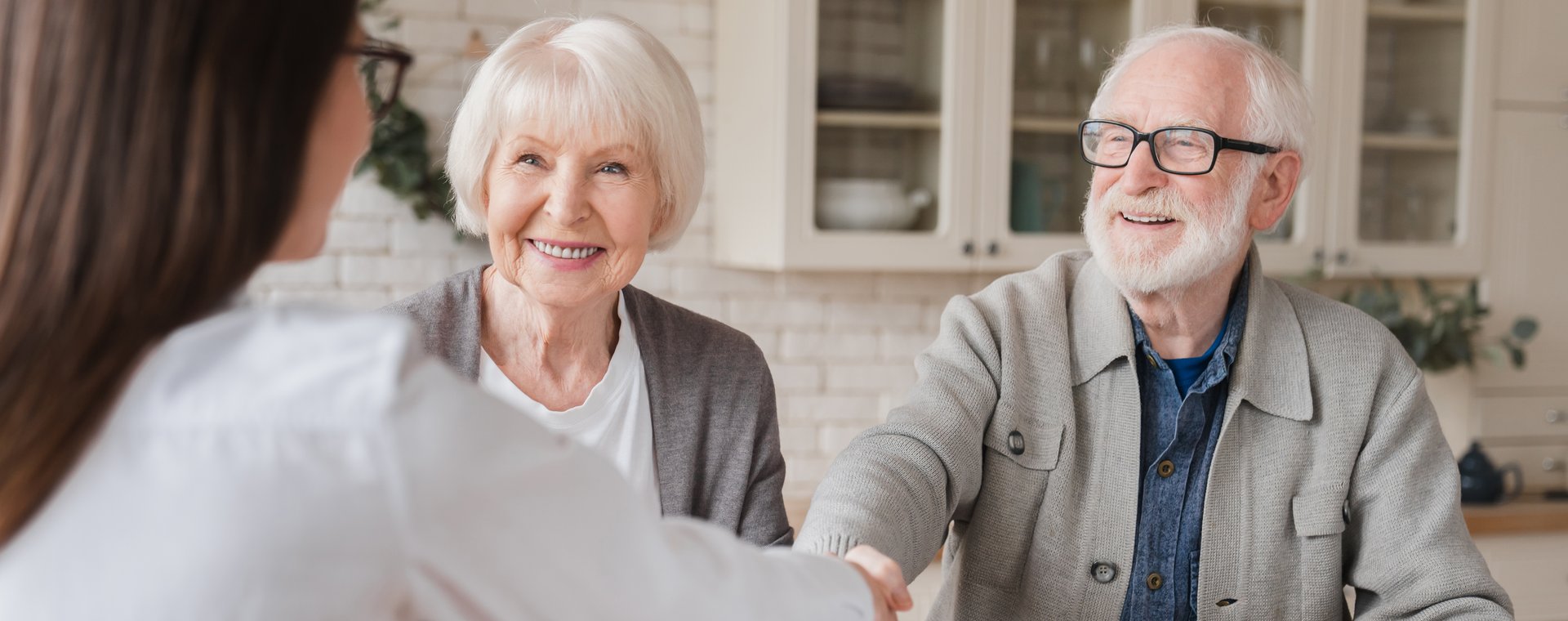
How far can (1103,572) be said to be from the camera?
1.62 metres

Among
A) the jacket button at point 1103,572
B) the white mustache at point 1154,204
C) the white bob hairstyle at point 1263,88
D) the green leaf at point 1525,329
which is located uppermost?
the white bob hairstyle at point 1263,88

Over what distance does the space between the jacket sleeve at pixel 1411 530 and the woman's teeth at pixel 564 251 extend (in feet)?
3.43

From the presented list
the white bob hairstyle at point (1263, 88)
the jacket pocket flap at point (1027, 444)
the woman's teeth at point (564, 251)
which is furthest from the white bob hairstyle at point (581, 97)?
the white bob hairstyle at point (1263, 88)

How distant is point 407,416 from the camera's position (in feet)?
2.01

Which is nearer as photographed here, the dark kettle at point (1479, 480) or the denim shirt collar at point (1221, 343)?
the denim shirt collar at point (1221, 343)

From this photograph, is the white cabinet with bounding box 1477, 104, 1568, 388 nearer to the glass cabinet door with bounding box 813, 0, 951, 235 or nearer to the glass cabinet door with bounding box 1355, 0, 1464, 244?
the glass cabinet door with bounding box 1355, 0, 1464, 244

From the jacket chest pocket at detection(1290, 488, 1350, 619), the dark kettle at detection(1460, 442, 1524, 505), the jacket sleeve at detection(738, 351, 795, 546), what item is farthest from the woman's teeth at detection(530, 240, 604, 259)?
the dark kettle at detection(1460, 442, 1524, 505)

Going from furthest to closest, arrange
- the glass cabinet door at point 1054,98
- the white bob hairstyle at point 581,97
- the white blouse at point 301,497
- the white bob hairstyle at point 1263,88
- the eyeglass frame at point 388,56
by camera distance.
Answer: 1. the glass cabinet door at point 1054,98
2. the white bob hairstyle at point 1263,88
3. the white bob hairstyle at point 581,97
4. the eyeglass frame at point 388,56
5. the white blouse at point 301,497

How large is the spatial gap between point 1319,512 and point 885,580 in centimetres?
74

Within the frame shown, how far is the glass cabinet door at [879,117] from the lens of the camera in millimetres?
2941

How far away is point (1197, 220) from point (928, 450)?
1.65 feet

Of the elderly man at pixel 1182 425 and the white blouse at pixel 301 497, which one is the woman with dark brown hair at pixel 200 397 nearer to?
the white blouse at pixel 301 497

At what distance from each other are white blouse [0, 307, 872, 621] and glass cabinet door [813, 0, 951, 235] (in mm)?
2313

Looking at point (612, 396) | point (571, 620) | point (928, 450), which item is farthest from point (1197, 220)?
point (571, 620)
